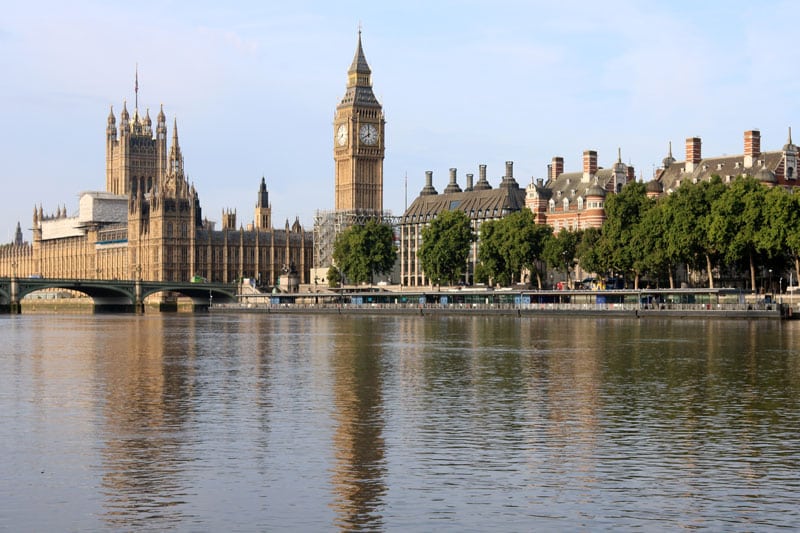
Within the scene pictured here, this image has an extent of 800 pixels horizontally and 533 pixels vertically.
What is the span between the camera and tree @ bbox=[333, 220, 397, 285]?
180375 millimetres

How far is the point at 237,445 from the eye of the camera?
3334 centimetres

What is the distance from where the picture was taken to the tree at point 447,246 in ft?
535

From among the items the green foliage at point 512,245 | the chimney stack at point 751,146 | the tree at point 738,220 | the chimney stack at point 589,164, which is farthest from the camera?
the chimney stack at point 589,164

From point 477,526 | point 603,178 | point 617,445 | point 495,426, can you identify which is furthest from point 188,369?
point 603,178

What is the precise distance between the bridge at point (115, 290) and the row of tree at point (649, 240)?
27.2 m

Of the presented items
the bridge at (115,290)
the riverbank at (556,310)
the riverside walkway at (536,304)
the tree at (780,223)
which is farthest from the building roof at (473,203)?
the tree at (780,223)

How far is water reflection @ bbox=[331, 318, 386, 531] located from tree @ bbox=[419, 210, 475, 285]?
324ft

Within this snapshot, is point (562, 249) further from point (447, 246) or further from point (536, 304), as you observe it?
point (447, 246)

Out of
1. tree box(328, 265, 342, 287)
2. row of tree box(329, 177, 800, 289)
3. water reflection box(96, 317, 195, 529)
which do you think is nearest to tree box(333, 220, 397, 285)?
row of tree box(329, 177, 800, 289)

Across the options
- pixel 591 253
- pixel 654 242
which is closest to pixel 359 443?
pixel 654 242

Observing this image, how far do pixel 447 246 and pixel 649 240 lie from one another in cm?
4124

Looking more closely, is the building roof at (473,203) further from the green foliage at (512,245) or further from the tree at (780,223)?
the tree at (780,223)

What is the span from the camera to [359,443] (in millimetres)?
33562

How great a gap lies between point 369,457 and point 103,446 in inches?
286
